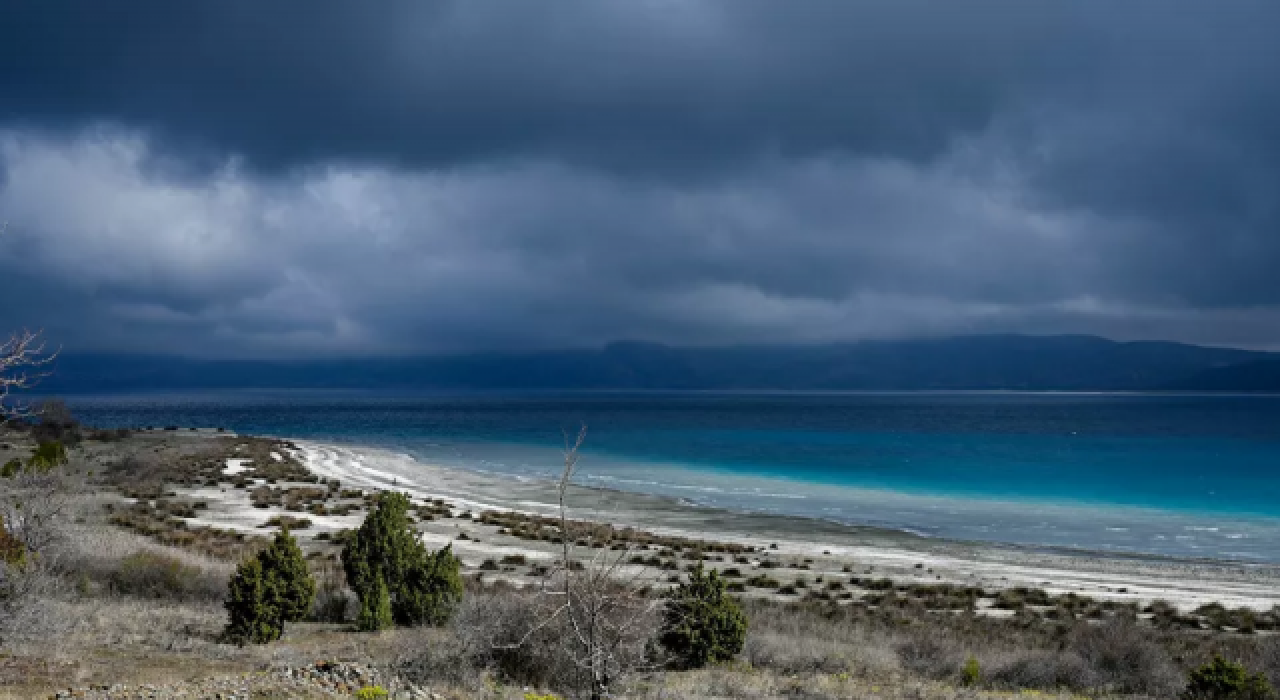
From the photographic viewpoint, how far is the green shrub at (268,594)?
49.6 ft

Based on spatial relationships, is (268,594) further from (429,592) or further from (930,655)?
(930,655)

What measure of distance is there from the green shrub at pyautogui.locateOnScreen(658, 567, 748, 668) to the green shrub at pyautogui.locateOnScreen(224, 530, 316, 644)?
744 cm

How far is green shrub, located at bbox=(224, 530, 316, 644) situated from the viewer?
15.1 metres

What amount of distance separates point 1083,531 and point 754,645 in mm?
41600

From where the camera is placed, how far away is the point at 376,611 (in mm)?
17000

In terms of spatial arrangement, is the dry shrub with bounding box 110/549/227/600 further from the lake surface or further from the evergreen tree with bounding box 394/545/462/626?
the lake surface

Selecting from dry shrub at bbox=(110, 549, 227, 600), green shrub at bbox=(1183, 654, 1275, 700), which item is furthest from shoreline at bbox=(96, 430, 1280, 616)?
green shrub at bbox=(1183, 654, 1275, 700)

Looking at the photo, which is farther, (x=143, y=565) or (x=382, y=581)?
(x=143, y=565)

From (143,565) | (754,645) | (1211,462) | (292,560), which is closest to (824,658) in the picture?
(754,645)

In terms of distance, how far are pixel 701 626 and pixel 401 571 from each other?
6.95m

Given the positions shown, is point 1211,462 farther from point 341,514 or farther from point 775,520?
point 341,514

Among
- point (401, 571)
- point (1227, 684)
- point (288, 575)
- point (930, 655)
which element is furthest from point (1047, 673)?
point (288, 575)

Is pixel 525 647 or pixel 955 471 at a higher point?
pixel 525 647

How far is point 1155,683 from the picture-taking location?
16719 mm
